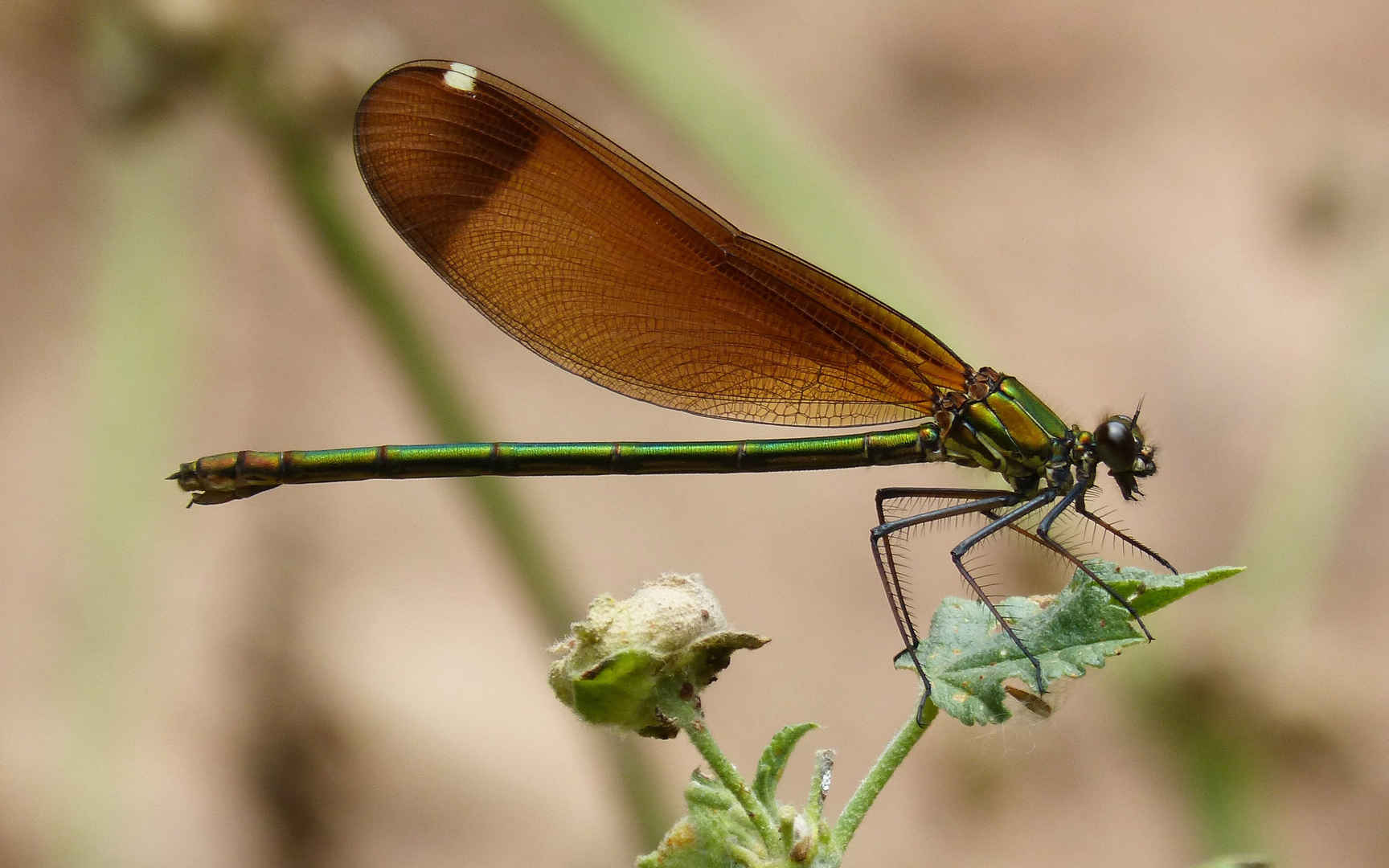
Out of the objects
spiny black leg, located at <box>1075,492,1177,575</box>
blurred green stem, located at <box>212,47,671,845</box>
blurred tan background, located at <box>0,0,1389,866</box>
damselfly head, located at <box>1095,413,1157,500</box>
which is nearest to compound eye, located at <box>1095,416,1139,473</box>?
damselfly head, located at <box>1095,413,1157,500</box>

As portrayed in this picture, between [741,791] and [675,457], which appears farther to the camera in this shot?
[675,457]

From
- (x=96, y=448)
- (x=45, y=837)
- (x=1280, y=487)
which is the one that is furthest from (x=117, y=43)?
(x=1280, y=487)

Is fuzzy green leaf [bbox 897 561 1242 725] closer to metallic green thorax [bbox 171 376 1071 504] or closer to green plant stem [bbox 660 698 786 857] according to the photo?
green plant stem [bbox 660 698 786 857]

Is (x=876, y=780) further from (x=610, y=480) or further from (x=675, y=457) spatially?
(x=610, y=480)

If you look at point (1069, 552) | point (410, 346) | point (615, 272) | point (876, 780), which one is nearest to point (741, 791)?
point (876, 780)

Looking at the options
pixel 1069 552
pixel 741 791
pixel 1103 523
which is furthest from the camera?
pixel 1103 523

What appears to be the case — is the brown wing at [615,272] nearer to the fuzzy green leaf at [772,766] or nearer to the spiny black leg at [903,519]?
the spiny black leg at [903,519]

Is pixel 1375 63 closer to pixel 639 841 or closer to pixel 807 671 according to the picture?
pixel 807 671
